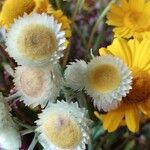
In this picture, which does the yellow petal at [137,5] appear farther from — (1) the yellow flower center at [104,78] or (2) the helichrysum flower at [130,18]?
(1) the yellow flower center at [104,78]

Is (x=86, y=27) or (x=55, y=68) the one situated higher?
(x=55, y=68)

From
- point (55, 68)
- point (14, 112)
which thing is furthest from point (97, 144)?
point (55, 68)

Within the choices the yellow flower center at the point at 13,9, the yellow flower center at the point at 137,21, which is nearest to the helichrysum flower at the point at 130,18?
the yellow flower center at the point at 137,21

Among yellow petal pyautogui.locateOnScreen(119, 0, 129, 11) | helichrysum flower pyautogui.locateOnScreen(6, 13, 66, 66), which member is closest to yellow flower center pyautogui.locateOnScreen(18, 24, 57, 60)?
helichrysum flower pyautogui.locateOnScreen(6, 13, 66, 66)

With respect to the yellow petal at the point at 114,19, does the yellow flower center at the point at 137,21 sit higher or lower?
lower

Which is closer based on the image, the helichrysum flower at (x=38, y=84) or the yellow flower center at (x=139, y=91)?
the helichrysum flower at (x=38, y=84)

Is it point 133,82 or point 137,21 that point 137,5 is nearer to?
point 137,21

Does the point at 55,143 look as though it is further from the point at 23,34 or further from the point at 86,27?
the point at 86,27
